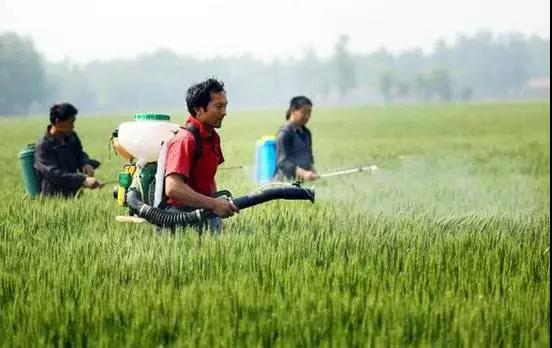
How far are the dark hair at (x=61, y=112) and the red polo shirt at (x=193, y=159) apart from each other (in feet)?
9.06

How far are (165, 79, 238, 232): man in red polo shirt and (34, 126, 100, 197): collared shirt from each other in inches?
116

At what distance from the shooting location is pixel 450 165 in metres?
14.1

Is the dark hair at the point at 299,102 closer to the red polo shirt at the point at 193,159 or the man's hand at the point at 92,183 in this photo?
the man's hand at the point at 92,183

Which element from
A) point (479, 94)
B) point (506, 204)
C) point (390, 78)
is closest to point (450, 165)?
point (506, 204)

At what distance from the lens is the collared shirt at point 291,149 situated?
8.52 metres

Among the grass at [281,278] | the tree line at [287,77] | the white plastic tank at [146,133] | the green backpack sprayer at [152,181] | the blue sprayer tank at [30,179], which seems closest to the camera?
the grass at [281,278]

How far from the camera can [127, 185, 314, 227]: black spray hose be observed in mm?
4820

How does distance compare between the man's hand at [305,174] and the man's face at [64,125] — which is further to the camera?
the man's hand at [305,174]

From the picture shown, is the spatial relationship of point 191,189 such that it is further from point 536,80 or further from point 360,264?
point 536,80

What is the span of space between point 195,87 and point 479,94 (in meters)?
143

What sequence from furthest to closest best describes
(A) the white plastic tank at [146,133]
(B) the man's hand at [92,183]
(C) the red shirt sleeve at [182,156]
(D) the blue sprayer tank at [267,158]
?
(D) the blue sprayer tank at [267,158] → (B) the man's hand at [92,183] → (A) the white plastic tank at [146,133] → (C) the red shirt sleeve at [182,156]

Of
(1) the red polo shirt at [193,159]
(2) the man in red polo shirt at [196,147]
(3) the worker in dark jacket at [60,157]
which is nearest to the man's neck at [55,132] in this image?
(3) the worker in dark jacket at [60,157]

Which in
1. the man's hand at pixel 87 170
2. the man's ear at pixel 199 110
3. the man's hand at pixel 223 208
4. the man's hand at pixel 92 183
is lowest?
the man's hand at pixel 223 208

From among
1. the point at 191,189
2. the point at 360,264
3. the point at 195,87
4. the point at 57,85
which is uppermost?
the point at 57,85
